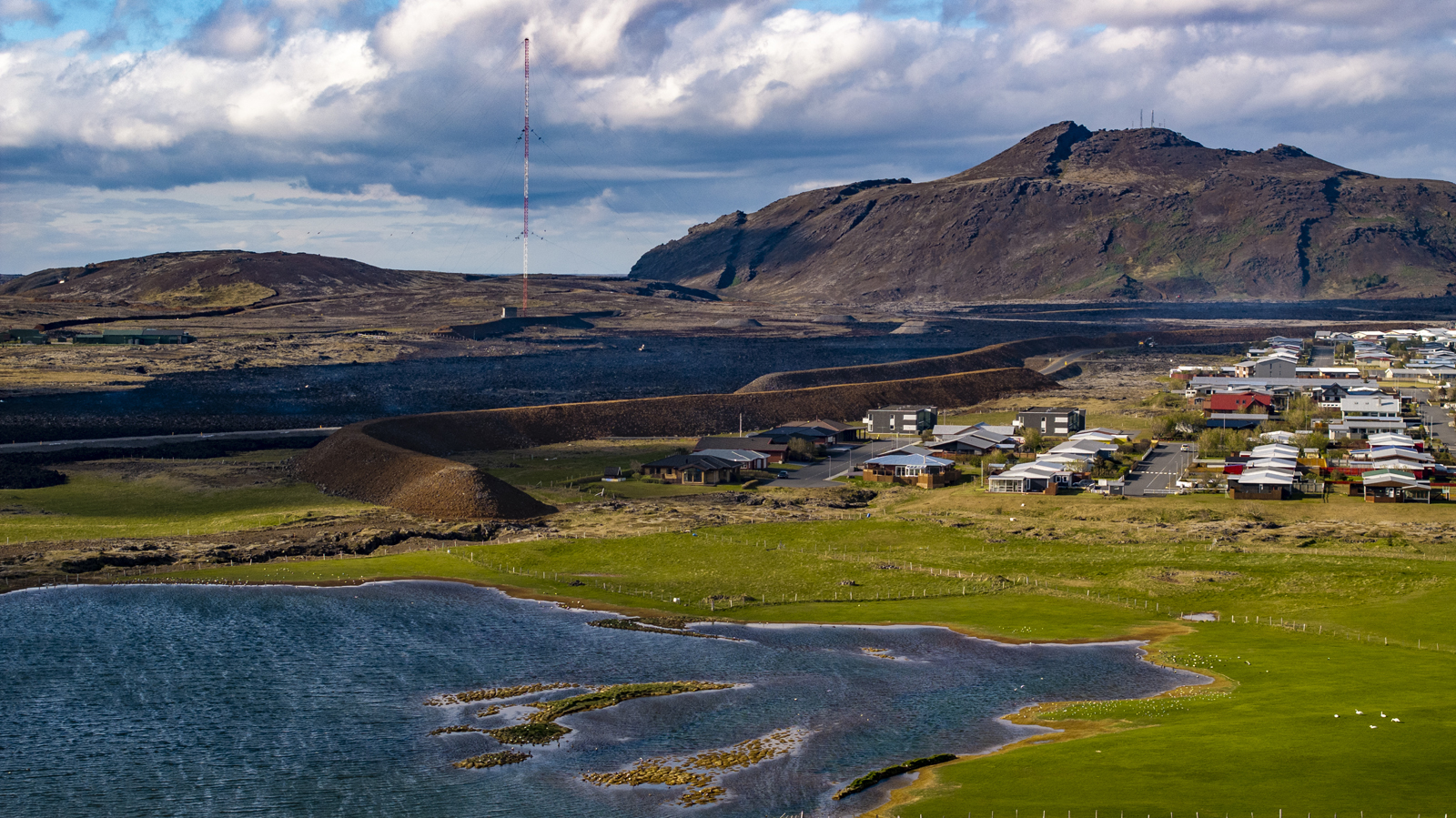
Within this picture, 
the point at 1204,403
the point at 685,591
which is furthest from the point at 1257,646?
the point at 1204,403

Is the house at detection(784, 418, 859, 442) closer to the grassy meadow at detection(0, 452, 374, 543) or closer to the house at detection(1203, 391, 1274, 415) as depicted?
the house at detection(1203, 391, 1274, 415)

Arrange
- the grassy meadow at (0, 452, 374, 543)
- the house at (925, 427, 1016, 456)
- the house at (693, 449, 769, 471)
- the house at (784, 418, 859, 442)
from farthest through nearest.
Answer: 1. the house at (784, 418, 859, 442)
2. the house at (925, 427, 1016, 456)
3. the house at (693, 449, 769, 471)
4. the grassy meadow at (0, 452, 374, 543)

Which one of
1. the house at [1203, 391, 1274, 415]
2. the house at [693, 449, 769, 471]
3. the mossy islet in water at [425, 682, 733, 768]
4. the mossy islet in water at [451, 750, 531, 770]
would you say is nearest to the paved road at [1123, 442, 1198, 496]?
the house at [1203, 391, 1274, 415]

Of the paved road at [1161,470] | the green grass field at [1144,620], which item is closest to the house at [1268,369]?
the paved road at [1161,470]

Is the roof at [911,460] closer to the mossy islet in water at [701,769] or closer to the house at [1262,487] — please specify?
the house at [1262,487]

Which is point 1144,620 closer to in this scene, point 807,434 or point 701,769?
point 701,769

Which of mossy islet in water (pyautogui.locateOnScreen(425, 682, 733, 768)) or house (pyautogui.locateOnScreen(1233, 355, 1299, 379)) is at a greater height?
house (pyautogui.locateOnScreen(1233, 355, 1299, 379))

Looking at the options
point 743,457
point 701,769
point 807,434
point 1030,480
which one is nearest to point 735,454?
point 743,457

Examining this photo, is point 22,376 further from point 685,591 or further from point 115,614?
point 685,591
